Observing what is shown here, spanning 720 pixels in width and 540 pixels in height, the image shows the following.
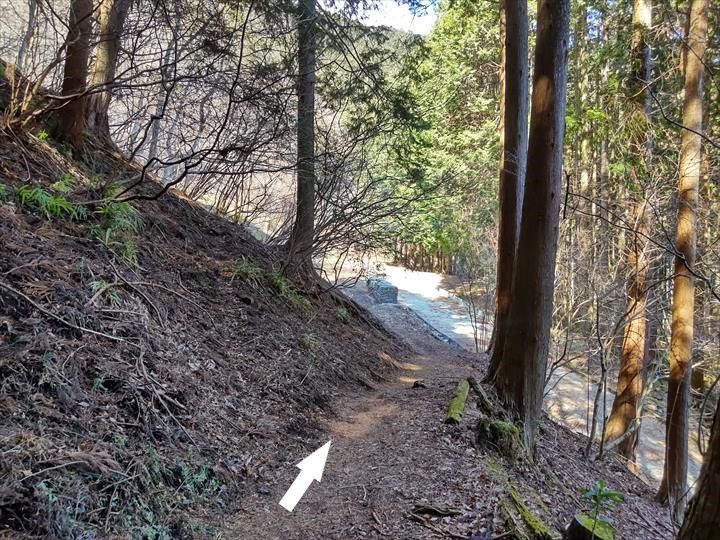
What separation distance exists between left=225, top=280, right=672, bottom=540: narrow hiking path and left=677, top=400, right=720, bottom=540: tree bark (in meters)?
1.39

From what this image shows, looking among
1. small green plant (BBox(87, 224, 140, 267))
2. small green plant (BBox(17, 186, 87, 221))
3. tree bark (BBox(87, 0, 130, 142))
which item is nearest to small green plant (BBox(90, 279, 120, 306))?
small green plant (BBox(87, 224, 140, 267))

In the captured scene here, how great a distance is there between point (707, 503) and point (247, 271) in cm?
612

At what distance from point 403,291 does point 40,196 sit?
19997mm

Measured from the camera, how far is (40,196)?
14.2 feet

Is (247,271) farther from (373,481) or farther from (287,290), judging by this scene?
(373,481)

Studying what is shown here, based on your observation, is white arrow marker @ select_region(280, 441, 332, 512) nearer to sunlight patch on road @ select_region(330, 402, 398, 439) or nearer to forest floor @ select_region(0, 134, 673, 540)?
forest floor @ select_region(0, 134, 673, 540)

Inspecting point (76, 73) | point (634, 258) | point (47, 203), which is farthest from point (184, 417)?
point (634, 258)

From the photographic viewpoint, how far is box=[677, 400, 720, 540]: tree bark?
1.59 m

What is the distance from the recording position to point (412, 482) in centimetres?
359

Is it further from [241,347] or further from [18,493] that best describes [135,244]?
[18,493]

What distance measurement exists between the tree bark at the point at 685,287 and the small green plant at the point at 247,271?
6.12m

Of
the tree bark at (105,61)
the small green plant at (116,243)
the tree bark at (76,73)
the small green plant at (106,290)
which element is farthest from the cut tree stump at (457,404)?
the tree bark at (76,73)

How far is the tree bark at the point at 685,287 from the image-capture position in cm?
675

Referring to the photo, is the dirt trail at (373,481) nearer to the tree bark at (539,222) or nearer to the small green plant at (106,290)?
the tree bark at (539,222)
